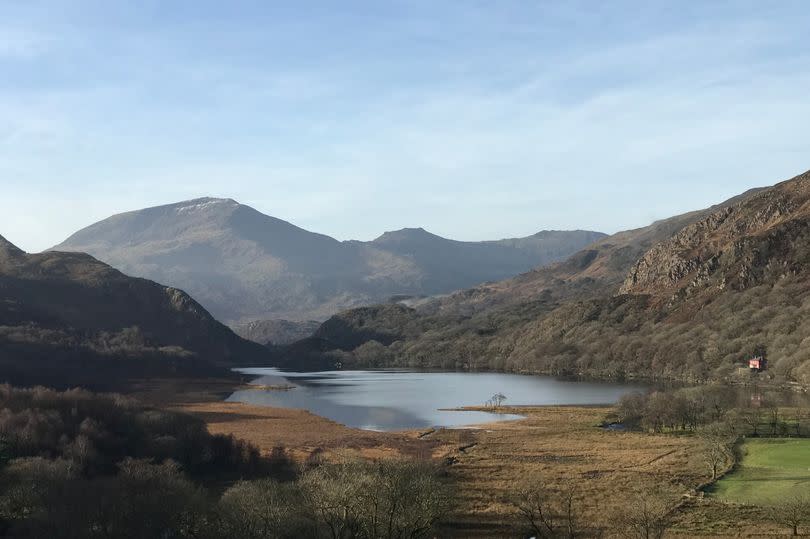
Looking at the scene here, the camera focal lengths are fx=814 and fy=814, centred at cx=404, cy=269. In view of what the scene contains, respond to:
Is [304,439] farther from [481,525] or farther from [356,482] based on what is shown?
[356,482]

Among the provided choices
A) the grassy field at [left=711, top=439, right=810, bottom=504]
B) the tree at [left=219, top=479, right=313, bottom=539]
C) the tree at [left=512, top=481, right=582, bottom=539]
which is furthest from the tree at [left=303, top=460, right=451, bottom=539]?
the grassy field at [left=711, top=439, right=810, bottom=504]

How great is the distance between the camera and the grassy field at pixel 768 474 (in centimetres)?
7119

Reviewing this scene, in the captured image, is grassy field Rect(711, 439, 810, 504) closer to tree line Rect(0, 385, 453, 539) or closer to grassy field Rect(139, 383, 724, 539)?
grassy field Rect(139, 383, 724, 539)

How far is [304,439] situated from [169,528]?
239 feet

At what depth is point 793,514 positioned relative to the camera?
59812 millimetres

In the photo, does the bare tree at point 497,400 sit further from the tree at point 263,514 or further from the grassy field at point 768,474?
the tree at point 263,514

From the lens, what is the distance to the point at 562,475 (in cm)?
8638

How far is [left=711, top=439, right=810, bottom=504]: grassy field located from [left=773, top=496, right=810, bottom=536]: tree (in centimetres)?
587

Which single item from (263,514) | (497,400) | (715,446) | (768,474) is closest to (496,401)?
(497,400)

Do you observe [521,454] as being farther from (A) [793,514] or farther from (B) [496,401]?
(B) [496,401]

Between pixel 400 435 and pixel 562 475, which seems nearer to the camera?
pixel 562 475

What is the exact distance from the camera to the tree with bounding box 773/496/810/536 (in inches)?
2355

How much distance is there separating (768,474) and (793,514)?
20909mm

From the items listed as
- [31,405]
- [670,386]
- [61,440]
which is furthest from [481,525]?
[670,386]
